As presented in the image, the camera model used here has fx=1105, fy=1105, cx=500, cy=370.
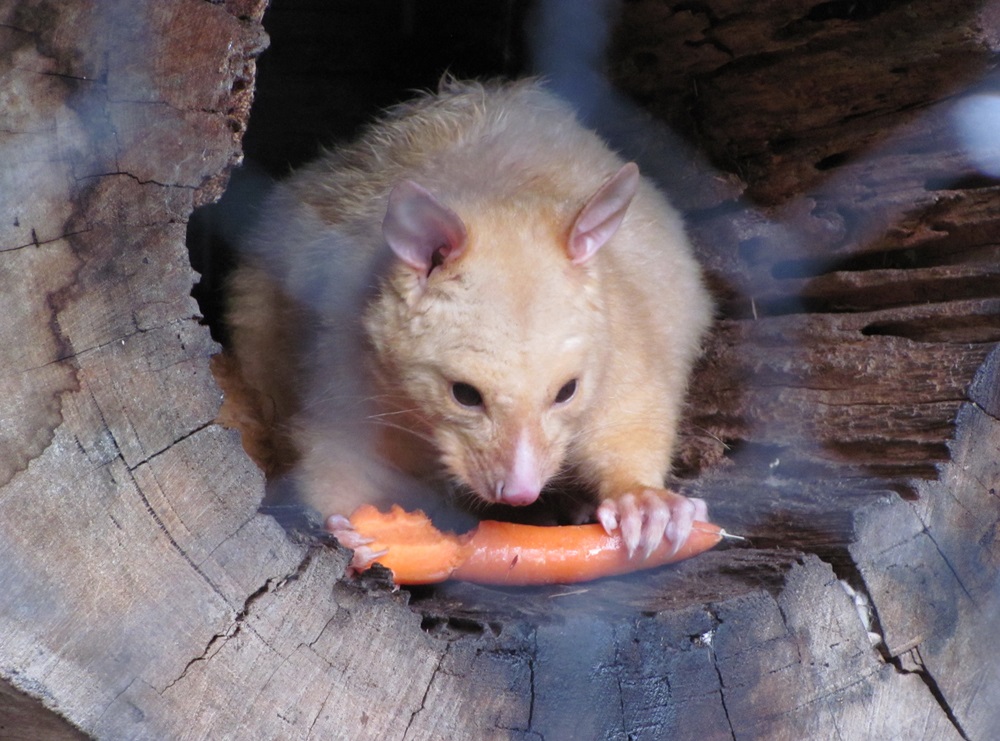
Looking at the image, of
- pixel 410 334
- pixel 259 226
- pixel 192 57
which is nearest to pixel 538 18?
pixel 259 226

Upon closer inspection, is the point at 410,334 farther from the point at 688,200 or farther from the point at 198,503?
the point at 688,200

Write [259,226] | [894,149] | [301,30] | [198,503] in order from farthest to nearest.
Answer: [301,30] < [259,226] < [894,149] < [198,503]

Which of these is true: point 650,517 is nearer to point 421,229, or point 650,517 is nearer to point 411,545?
point 411,545

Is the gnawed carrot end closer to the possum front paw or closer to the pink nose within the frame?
the pink nose

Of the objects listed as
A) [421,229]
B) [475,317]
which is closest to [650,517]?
[475,317]

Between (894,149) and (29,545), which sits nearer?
(29,545)

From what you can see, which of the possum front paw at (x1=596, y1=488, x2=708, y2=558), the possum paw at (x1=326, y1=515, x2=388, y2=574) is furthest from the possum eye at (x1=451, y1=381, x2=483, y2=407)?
A: the possum front paw at (x1=596, y1=488, x2=708, y2=558)

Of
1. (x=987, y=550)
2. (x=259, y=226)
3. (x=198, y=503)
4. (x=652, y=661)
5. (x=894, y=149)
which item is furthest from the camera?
(x=259, y=226)
